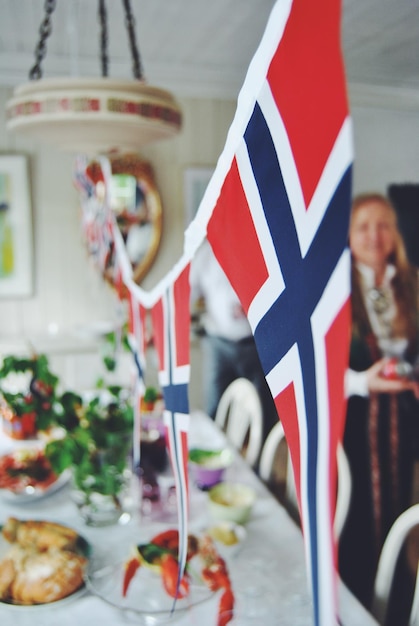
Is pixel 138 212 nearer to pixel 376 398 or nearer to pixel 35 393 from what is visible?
pixel 376 398

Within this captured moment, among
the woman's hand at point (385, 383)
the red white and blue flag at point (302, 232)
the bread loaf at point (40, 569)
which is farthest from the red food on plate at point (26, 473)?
the woman's hand at point (385, 383)

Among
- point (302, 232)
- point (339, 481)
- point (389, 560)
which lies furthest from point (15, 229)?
point (302, 232)

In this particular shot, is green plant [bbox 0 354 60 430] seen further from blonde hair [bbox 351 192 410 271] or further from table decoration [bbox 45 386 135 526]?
blonde hair [bbox 351 192 410 271]

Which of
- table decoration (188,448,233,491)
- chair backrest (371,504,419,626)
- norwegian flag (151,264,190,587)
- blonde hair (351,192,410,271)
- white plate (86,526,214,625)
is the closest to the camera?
norwegian flag (151,264,190,587)

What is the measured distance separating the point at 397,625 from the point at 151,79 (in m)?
2.89

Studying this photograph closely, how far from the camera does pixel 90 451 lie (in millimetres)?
1258

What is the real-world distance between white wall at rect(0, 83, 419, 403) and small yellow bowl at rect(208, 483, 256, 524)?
1.95m

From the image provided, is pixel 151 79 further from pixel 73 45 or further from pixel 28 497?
pixel 28 497

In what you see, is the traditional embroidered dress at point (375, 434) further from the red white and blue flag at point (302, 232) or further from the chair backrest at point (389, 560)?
the red white and blue flag at point (302, 232)

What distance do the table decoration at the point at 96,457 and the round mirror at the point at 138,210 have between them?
2.13 meters

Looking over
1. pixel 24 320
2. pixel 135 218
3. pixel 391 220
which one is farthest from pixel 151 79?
pixel 391 220

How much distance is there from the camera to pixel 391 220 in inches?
78.6

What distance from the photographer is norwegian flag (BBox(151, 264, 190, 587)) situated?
811mm

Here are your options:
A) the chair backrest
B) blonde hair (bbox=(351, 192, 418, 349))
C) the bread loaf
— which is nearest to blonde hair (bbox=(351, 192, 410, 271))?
blonde hair (bbox=(351, 192, 418, 349))
